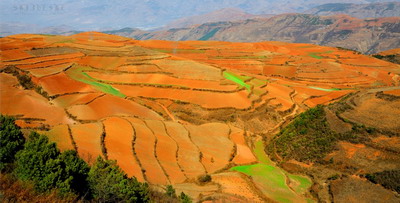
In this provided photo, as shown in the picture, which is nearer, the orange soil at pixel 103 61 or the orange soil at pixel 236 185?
the orange soil at pixel 236 185

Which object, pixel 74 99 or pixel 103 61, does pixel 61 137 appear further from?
pixel 103 61

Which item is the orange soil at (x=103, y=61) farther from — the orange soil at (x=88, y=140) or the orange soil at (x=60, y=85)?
the orange soil at (x=88, y=140)

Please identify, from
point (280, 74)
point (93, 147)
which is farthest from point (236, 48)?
point (93, 147)

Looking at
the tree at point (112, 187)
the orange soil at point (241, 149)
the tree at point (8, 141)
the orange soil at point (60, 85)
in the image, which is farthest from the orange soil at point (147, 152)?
the orange soil at point (60, 85)

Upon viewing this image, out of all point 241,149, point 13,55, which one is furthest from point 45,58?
point 241,149

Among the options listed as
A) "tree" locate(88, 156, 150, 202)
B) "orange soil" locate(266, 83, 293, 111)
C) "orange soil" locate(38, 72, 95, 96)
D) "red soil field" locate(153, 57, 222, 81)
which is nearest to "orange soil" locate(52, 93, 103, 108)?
"orange soil" locate(38, 72, 95, 96)
